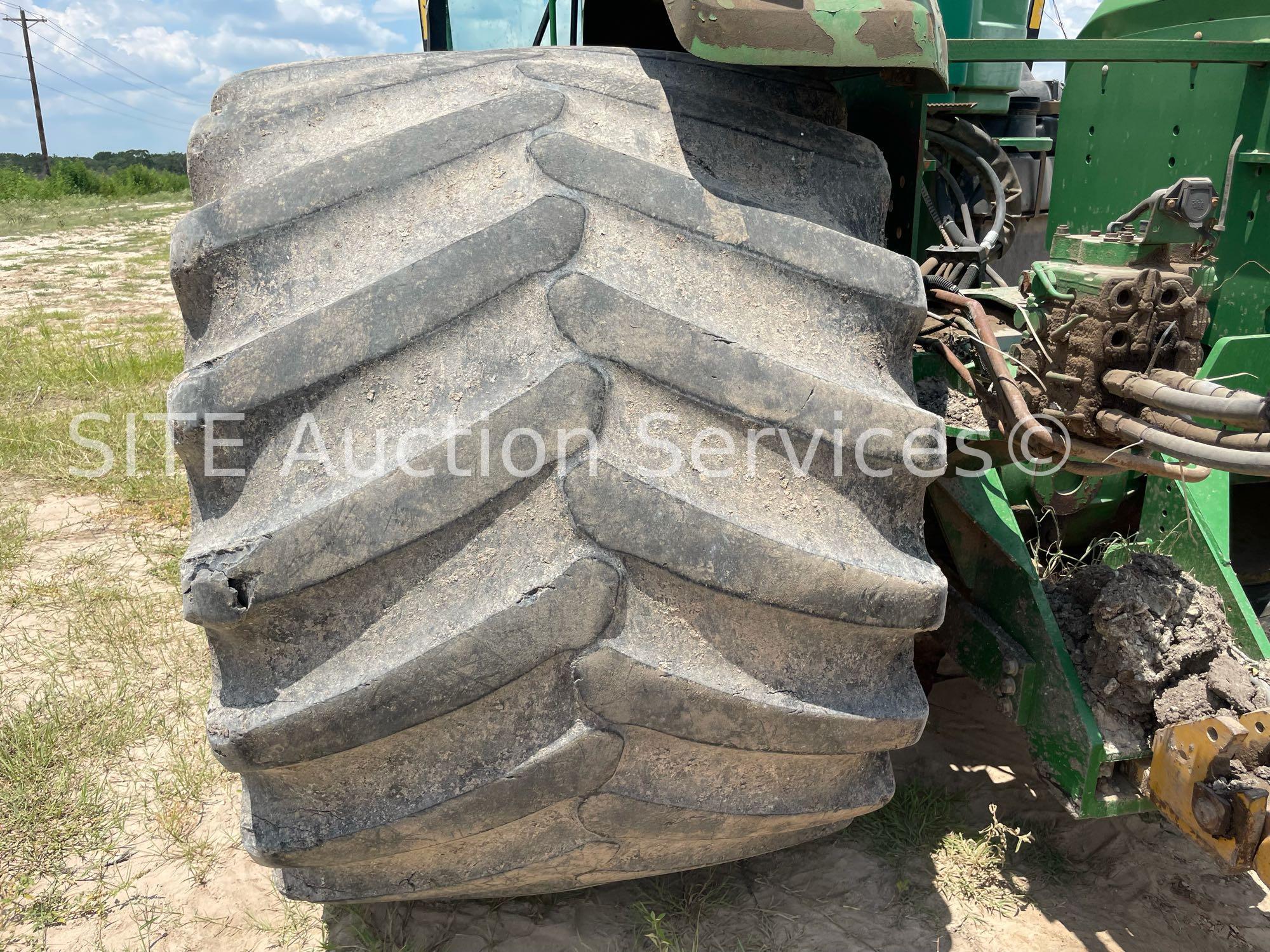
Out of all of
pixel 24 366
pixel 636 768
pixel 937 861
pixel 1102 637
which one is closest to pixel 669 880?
pixel 937 861

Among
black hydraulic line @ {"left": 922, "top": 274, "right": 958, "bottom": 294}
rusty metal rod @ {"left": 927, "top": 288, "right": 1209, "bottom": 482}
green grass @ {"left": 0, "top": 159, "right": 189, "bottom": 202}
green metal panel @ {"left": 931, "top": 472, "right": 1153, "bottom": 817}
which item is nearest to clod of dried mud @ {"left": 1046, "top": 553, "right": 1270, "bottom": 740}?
green metal panel @ {"left": 931, "top": 472, "right": 1153, "bottom": 817}

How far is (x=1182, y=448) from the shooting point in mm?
1444

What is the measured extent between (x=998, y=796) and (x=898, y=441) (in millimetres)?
1350

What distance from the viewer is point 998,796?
7.41 ft

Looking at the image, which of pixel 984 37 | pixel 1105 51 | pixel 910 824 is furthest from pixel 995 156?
pixel 910 824

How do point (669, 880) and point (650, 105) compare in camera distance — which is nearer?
point (650, 105)

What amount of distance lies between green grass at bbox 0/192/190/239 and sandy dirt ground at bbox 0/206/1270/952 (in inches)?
578

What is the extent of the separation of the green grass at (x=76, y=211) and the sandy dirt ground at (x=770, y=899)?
48.2 feet

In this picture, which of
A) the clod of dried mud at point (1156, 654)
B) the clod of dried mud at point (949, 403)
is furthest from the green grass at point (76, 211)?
the clod of dried mud at point (1156, 654)

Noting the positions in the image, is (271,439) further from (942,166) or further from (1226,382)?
(942,166)

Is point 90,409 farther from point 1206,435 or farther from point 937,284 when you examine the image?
point 1206,435

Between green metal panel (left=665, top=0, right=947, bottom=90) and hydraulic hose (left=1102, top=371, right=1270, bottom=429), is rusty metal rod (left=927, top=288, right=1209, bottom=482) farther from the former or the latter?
green metal panel (left=665, top=0, right=947, bottom=90)

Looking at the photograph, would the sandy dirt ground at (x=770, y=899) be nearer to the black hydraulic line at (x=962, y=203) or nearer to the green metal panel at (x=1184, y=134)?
the green metal panel at (x=1184, y=134)

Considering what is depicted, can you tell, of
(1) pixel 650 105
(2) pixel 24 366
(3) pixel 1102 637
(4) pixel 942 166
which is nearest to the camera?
(1) pixel 650 105
